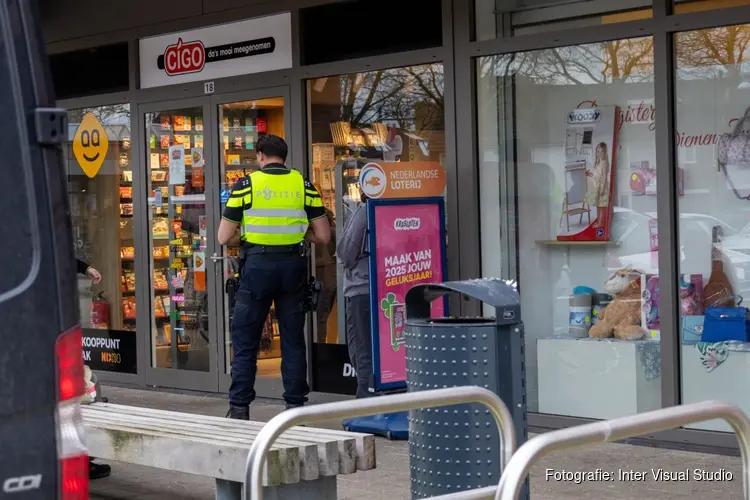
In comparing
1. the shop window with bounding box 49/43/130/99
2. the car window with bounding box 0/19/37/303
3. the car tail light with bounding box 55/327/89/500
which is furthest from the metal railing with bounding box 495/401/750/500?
the shop window with bounding box 49/43/130/99

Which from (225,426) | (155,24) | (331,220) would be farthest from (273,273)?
(155,24)

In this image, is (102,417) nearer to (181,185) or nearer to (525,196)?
(525,196)

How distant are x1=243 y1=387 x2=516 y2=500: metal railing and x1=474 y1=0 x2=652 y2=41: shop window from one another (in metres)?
4.40

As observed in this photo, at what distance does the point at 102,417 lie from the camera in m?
6.05

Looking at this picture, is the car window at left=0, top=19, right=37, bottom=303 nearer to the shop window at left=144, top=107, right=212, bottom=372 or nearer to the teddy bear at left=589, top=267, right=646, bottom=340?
the teddy bear at left=589, top=267, right=646, bottom=340

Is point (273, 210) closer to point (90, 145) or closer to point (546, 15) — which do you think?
point (546, 15)

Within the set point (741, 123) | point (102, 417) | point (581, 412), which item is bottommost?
point (581, 412)

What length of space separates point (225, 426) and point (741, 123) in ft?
13.0

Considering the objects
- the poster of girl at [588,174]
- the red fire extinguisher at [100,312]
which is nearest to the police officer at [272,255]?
the poster of girl at [588,174]

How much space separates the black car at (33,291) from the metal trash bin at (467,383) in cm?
209

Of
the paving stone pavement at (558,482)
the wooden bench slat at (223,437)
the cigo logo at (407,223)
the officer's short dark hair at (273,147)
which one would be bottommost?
the paving stone pavement at (558,482)

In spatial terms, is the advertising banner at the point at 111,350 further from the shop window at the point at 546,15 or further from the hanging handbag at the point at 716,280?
the hanging handbag at the point at 716,280

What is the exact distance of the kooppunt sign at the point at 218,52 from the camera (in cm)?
Result: 977

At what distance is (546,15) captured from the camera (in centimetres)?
822
